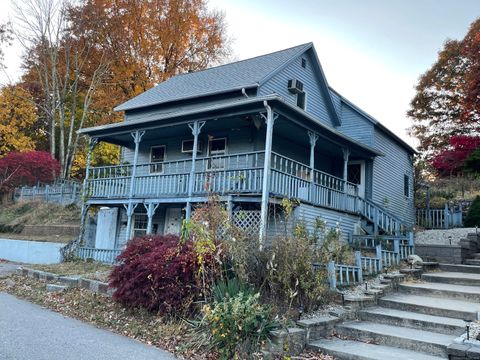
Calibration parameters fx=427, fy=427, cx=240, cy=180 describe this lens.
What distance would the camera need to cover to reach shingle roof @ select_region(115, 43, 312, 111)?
15.8 meters

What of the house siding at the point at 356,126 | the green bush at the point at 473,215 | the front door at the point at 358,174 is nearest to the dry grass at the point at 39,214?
the front door at the point at 358,174

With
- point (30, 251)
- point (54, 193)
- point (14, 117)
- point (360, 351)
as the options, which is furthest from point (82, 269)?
point (14, 117)

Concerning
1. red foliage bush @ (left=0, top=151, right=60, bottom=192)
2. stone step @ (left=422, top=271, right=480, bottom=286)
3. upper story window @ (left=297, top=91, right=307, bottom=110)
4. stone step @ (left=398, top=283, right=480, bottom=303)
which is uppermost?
upper story window @ (left=297, top=91, right=307, bottom=110)

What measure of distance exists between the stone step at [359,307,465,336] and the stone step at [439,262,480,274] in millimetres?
3704

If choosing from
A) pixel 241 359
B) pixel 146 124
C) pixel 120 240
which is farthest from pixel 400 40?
pixel 241 359

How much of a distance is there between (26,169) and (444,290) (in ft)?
85.0

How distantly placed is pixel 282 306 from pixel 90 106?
29717 millimetres

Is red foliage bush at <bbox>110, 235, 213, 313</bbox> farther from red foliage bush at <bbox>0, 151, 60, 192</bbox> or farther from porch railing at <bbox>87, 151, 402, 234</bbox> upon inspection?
red foliage bush at <bbox>0, 151, 60, 192</bbox>

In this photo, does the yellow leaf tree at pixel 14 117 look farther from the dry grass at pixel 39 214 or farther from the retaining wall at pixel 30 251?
the retaining wall at pixel 30 251

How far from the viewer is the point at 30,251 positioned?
17625 millimetres

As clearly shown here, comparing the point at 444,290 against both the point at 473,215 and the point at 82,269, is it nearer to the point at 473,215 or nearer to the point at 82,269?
the point at 473,215

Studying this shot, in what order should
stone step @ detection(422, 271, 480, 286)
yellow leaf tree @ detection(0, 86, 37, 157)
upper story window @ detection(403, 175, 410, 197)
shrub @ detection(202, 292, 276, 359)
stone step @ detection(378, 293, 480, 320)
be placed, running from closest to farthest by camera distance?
shrub @ detection(202, 292, 276, 359) < stone step @ detection(378, 293, 480, 320) < stone step @ detection(422, 271, 480, 286) < upper story window @ detection(403, 175, 410, 197) < yellow leaf tree @ detection(0, 86, 37, 157)

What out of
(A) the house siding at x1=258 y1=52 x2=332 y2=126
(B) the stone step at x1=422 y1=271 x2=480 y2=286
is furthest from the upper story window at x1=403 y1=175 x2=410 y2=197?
(B) the stone step at x1=422 y1=271 x2=480 y2=286

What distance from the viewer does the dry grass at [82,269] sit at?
11.7 meters
